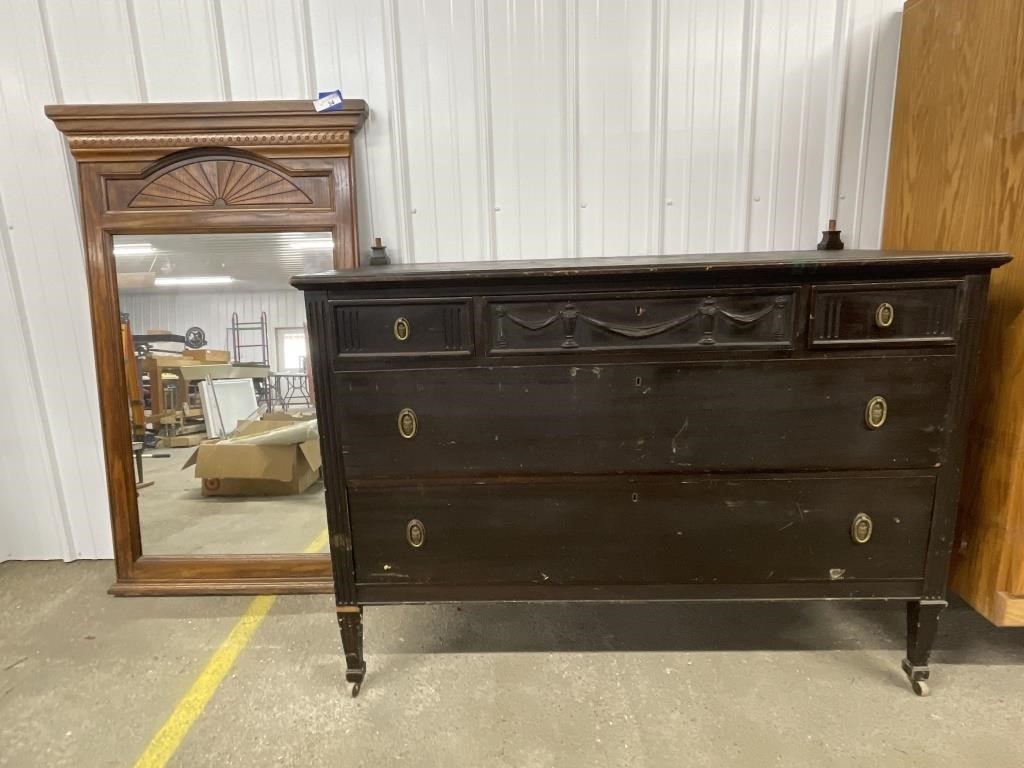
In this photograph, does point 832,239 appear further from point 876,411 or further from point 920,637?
point 920,637

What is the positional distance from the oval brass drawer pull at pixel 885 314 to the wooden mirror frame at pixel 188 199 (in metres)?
1.74

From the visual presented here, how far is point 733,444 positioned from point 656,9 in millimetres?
1669

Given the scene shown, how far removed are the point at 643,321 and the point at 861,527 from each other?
85 centimetres

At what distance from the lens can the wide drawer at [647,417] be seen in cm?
132

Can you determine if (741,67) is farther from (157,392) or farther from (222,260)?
(157,392)

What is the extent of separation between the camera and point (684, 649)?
171 centimetres

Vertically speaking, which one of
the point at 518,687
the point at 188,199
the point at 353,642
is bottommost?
the point at 518,687

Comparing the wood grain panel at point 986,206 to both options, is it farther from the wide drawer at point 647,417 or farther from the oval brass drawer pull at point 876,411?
the oval brass drawer pull at point 876,411

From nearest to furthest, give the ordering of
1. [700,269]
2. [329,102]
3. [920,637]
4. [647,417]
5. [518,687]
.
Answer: [700,269], [647,417], [920,637], [518,687], [329,102]

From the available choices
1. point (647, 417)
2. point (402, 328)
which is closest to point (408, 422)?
point (402, 328)

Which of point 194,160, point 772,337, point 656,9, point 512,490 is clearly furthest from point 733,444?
point 194,160

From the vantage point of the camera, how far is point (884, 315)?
1.28 meters

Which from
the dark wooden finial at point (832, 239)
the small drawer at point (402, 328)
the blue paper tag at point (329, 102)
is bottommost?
the small drawer at point (402, 328)

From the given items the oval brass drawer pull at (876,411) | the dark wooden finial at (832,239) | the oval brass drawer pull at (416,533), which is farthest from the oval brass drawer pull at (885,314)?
the oval brass drawer pull at (416,533)
